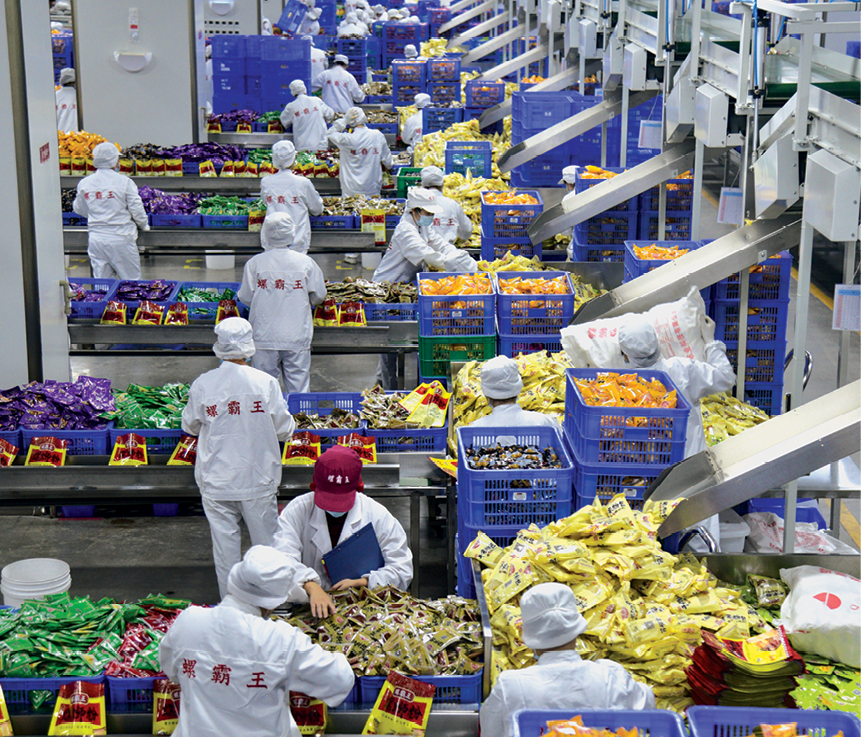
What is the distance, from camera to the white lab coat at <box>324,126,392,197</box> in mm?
12266

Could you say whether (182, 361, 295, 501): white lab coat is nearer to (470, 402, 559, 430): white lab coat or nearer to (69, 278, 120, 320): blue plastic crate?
(470, 402, 559, 430): white lab coat

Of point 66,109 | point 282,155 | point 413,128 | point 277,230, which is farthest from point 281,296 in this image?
point 66,109

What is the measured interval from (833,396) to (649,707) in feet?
5.69

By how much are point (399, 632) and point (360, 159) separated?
9.16 m

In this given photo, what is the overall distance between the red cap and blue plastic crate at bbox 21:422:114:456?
1.87 m

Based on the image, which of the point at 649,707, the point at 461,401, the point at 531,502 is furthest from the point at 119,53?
the point at 649,707

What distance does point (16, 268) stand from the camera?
670 cm

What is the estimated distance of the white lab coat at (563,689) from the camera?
327 cm

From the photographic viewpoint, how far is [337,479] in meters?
4.48

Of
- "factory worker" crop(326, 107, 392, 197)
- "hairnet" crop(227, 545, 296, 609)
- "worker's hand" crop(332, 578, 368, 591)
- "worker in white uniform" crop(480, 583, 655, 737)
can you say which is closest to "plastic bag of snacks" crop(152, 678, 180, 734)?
"hairnet" crop(227, 545, 296, 609)

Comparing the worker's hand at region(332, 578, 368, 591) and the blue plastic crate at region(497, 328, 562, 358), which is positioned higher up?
the blue plastic crate at region(497, 328, 562, 358)

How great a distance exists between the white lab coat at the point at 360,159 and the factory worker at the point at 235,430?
6.93m

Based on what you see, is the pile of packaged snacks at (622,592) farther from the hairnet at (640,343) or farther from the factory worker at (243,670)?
the hairnet at (640,343)

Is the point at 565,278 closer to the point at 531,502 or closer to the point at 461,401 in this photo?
the point at 461,401
